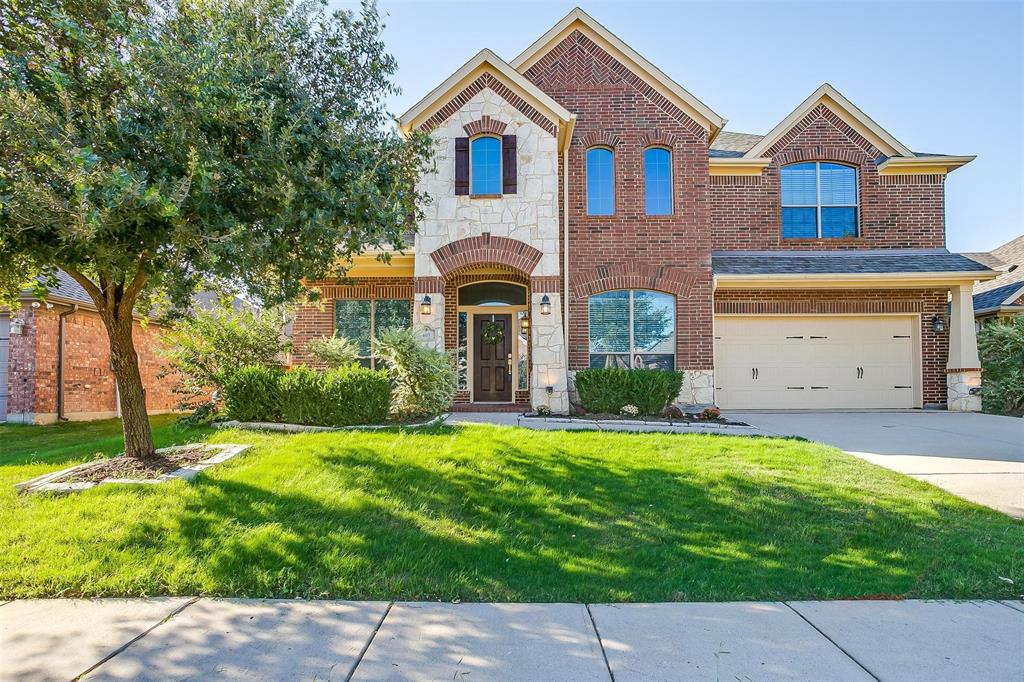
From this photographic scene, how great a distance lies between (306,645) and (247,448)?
15.4 feet

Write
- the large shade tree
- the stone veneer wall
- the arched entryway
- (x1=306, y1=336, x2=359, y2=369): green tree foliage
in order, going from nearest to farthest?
the large shade tree < (x1=306, y1=336, x2=359, y2=369): green tree foliage < the stone veneer wall < the arched entryway

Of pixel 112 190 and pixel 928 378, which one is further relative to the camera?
pixel 928 378

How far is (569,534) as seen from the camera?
193 inches

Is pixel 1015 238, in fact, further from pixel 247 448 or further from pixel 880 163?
pixel 247 448

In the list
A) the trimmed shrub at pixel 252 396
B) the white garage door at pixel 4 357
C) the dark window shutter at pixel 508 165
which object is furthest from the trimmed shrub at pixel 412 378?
the white garage door at pixel 4 357

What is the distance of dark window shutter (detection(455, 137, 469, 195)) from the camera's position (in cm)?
1206

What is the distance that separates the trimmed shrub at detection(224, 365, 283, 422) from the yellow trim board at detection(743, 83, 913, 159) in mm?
11792

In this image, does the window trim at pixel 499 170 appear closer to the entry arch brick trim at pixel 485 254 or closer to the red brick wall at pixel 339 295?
the entry arch brick trim at pixel 485 254

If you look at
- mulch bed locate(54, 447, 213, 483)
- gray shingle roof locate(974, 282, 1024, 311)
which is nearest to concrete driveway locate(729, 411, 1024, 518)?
gray shingle roof locate(974, 282, 1024, 311)

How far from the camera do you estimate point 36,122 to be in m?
4.64

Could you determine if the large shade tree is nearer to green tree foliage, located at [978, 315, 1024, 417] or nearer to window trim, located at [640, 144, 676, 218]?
window trim, located at [640, 144, 676, 218]

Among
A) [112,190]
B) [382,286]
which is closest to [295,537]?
[112,190]

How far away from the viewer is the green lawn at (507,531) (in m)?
3.99

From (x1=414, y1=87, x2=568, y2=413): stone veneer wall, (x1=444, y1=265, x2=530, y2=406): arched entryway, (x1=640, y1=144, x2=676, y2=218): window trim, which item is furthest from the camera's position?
Answer: (x1=444, y1=265, x2=530, y2=406): arched entryway
